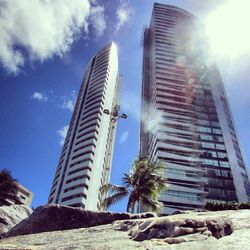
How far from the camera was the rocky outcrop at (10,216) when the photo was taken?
14.9 meters

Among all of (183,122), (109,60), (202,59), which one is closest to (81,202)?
(183,122)

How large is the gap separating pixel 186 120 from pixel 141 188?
83486 millimetres

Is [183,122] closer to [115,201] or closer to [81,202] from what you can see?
[81,202]

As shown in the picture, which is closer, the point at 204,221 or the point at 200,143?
the point at 204,221

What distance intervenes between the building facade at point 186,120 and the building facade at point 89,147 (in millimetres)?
17549

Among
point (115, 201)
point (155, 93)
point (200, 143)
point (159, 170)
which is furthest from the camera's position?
point (155, 93)

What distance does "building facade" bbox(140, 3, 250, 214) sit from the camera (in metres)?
88.6

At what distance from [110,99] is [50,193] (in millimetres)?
39313

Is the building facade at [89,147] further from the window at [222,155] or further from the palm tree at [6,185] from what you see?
the window at [222,155]

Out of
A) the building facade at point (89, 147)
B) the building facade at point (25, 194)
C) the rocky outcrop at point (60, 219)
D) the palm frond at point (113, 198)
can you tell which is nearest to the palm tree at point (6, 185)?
the palm frond at point (113, 198)

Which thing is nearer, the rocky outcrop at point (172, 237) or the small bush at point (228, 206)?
the rocky outcrop at point (172, 237)

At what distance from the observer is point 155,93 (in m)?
112

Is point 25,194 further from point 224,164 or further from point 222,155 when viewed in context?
point 222,155

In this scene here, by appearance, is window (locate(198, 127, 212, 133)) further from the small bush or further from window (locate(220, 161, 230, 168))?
the small bush
